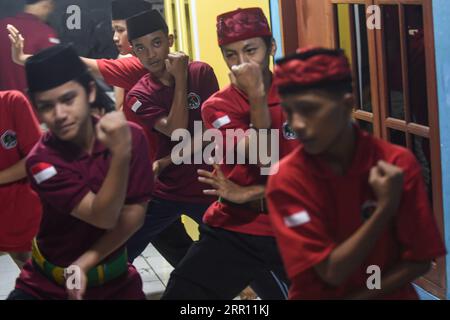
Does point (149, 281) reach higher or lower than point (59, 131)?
lower

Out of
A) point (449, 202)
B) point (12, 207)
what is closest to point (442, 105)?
point (449, 202)

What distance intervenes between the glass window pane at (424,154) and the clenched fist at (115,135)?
157cm

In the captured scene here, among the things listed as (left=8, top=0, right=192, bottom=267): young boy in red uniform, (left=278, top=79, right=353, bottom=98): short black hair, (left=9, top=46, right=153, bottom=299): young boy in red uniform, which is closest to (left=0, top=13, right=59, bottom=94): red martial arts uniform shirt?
(left=8, top=0, right=192, bottom=267): young boy in red uniform

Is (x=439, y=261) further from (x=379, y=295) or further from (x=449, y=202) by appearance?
(x=379, y=295)

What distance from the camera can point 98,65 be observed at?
5.00m

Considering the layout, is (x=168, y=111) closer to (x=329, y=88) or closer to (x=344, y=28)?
(x=344, y=28)

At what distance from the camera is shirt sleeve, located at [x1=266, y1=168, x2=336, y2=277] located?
2582 mm

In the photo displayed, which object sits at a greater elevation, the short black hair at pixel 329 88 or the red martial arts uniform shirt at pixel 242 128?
the short black hair at pixel 329 88

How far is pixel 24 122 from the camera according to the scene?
4.07m

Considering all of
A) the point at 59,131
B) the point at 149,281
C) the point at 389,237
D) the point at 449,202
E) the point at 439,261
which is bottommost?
the point at 149,281

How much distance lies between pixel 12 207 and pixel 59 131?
56.3 inches

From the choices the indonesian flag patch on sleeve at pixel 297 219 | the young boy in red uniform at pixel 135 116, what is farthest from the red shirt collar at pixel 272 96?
the young boy in red uniform at pixel 135 116

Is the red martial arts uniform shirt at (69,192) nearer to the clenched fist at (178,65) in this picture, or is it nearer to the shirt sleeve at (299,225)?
the shirt sleeve at (299,225)

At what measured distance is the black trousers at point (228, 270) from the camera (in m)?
3.59
